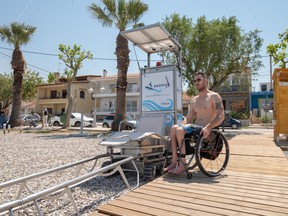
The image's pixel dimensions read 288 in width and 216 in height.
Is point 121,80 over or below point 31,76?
below

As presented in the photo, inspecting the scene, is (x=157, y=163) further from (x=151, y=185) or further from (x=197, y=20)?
(x=197, y=20)

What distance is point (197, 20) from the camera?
57.9 feet

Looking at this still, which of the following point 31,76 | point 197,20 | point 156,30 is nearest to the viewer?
point 156,30

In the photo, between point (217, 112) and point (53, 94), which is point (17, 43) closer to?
point (217, 112)

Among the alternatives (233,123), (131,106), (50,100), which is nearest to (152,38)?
(233,123)

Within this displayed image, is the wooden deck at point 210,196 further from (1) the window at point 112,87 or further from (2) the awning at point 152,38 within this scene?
(1) the window at point 112,87

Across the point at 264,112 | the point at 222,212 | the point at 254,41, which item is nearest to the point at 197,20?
the point at 254,41

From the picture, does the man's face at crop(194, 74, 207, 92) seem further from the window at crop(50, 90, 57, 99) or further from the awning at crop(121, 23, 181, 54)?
the window at crop(50, 90, 57, 99)

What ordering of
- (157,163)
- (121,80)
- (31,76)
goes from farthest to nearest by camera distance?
1. (31,76)
2. (121,80)
3. (157,163)

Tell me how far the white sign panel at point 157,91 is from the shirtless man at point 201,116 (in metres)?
1.31

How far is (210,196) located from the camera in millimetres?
2811

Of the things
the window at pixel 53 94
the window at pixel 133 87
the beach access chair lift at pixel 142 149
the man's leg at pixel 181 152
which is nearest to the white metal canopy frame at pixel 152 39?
the beach access chair lift at pixel 142 149

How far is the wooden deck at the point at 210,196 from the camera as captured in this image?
8.04 ft

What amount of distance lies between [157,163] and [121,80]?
499 inches
